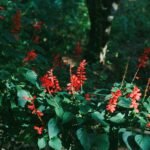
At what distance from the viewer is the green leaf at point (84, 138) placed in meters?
3.23

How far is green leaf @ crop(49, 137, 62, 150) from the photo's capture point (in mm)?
3303

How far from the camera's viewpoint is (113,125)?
3416 mm

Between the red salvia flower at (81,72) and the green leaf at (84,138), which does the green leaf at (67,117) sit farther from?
the red salvia flower at (81,72)

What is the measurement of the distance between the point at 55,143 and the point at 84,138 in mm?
244

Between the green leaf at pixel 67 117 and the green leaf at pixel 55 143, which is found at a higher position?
the green leaf at pixel 67 117

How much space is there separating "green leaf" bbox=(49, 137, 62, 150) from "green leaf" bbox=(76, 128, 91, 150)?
181mm

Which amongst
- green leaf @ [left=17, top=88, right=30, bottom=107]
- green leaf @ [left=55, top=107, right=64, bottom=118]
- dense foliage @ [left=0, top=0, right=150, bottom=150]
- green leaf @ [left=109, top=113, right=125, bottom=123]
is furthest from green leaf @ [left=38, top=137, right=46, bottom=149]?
green leaf @ [left=109, top=113, right=125, bottom=123]

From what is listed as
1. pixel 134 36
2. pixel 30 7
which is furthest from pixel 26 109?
pixel 134 36

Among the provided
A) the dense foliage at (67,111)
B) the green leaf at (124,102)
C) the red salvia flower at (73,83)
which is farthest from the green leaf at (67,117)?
the green leaf at (124,102)

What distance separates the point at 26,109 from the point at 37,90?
0.21 m

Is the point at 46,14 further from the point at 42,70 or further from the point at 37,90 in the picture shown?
the point at 37,90

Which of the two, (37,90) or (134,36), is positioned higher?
(37,90)

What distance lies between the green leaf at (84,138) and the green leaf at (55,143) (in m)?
0.18

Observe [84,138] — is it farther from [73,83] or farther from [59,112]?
[73,83]
